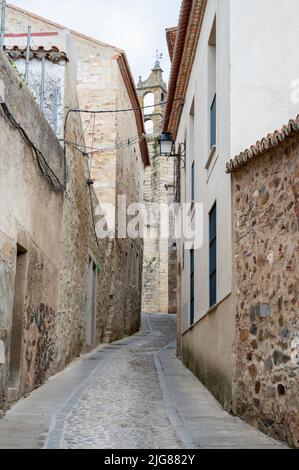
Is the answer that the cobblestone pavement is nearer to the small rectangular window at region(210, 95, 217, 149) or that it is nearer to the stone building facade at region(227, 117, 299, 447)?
the stone building facade at region(227, 117, 299, 447)

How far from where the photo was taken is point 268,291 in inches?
263

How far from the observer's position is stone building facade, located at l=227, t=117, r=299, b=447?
6.02m

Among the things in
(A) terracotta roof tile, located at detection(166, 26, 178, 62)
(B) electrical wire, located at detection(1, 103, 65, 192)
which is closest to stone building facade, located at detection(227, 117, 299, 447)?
(B) electrical wire, located at detection(1, 103, 65, 192)

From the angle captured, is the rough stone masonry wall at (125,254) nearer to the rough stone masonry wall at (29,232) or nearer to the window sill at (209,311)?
the window sill at (209,311)

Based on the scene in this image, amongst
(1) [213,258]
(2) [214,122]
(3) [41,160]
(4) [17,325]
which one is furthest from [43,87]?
(4) [17,325]

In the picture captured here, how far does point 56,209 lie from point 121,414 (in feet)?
13.5

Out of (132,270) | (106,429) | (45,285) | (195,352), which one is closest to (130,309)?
(132,270)

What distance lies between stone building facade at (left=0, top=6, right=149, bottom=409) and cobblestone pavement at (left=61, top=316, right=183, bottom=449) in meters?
0.94

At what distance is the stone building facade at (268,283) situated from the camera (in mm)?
6023

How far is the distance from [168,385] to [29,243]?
137 inches

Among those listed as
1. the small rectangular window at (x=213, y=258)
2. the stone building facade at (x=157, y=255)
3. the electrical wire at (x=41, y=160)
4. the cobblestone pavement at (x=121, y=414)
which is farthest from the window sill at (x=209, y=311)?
the stone building facade at (x=157, y=255)

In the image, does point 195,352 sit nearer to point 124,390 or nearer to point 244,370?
point 124,390

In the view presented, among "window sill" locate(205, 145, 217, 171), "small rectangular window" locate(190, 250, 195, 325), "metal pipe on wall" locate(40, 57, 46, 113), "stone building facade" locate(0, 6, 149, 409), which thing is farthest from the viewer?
"small rectangular window" locate(190, 250, 195, 325)

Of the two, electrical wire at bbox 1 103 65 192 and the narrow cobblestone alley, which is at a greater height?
electrical wire at bbox 1 103 65 192
